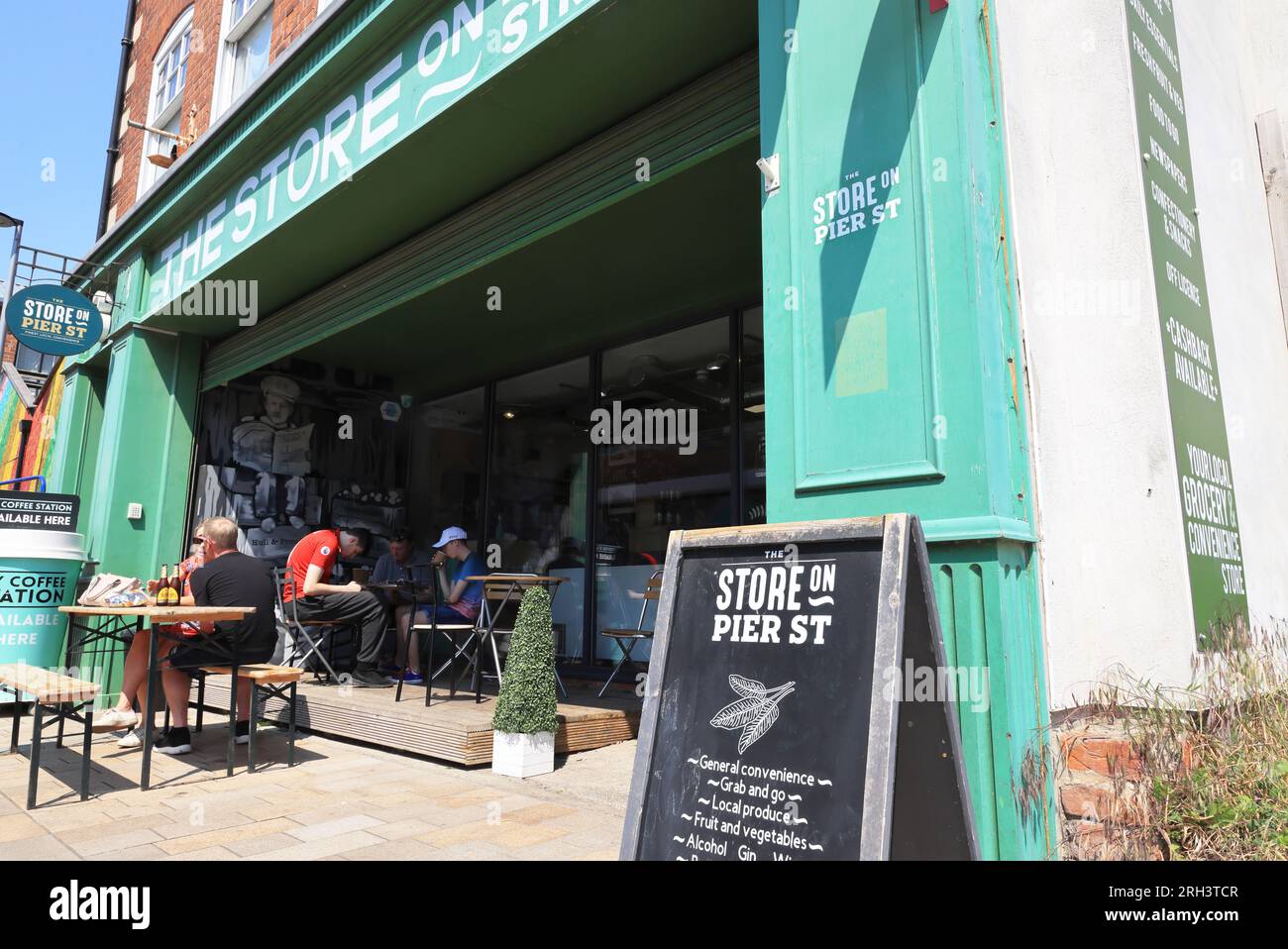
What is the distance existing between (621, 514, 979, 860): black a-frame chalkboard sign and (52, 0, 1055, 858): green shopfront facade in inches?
23.4

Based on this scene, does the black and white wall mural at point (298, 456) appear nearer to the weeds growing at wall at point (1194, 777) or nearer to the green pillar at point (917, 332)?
the green pillar at point (917, 332)

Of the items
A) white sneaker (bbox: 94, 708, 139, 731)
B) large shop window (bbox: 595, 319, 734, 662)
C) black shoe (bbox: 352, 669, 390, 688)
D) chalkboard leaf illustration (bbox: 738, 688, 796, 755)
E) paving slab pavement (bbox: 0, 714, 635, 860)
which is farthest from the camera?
large shop window (bbox: 595, 319, 734, 662)

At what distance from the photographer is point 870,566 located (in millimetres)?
2289

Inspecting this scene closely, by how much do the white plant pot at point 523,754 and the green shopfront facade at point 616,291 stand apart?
7.47 ft

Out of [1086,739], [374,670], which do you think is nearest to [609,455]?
[374,670]

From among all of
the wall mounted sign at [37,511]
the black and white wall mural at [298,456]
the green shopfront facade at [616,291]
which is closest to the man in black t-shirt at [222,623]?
the wall mounted sign at [37,511]

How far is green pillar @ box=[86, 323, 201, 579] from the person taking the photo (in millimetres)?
8422

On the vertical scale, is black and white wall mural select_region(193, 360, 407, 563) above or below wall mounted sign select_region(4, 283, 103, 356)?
below

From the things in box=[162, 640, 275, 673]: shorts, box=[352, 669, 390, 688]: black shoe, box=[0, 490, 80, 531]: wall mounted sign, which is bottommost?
box=[352, 669, 390, 688]: black shoe

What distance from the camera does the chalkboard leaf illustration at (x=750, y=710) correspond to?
2.24 meters

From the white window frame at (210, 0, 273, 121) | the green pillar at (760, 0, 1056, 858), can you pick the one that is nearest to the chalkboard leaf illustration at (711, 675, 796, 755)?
the green pillar at (760, 0, 1056, 858)

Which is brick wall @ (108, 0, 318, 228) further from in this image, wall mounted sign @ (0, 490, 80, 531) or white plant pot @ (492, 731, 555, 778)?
white plant pot @ (492, 731, 555, 778)

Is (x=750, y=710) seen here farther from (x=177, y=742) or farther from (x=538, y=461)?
(x=538, y=461)

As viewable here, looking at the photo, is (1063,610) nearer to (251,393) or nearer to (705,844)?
(705,844)
